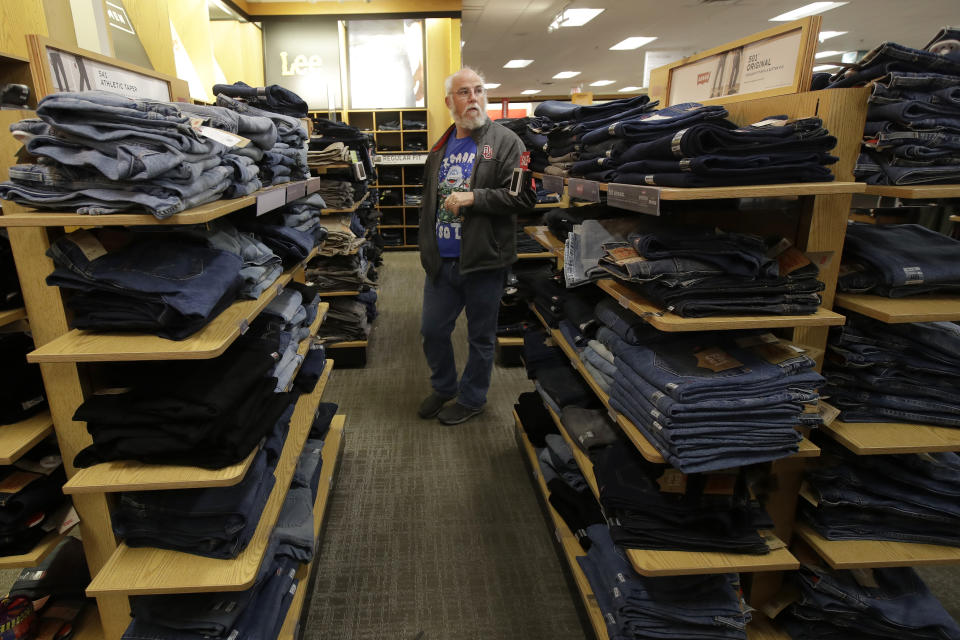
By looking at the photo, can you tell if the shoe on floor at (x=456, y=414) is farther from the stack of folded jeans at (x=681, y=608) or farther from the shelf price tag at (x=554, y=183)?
the stack of folded jeans at (x=681, y=608)

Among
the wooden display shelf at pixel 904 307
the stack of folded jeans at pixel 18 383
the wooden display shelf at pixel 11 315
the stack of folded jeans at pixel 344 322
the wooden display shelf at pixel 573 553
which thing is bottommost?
the wooden display shelf at pixel 573 553

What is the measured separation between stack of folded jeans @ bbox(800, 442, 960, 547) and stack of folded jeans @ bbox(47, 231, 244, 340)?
1.83 meters

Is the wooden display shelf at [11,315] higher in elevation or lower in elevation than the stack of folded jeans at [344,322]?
higher

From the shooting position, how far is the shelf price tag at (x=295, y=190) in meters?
2.07

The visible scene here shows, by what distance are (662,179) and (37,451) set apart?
6.68ft

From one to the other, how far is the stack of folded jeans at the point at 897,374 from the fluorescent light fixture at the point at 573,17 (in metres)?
7.92

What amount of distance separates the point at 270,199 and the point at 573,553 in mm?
1652

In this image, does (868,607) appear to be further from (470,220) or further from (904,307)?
(470,220)

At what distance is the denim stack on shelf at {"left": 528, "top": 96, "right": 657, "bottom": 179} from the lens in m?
2.07

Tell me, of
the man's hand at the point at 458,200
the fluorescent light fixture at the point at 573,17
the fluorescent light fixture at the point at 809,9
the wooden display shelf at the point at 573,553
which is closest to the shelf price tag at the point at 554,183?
the man's hand at the point at 458,200

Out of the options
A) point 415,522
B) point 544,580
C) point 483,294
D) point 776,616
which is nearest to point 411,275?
point 483,294

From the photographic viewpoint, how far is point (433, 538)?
243cm

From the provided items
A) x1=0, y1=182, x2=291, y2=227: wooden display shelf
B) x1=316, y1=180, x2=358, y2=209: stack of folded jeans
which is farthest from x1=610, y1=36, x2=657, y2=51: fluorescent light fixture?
x1=0, y1=182, x2=291, y2=227: wooden display shelf

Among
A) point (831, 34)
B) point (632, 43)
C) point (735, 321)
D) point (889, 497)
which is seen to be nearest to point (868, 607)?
point (889, 497)
